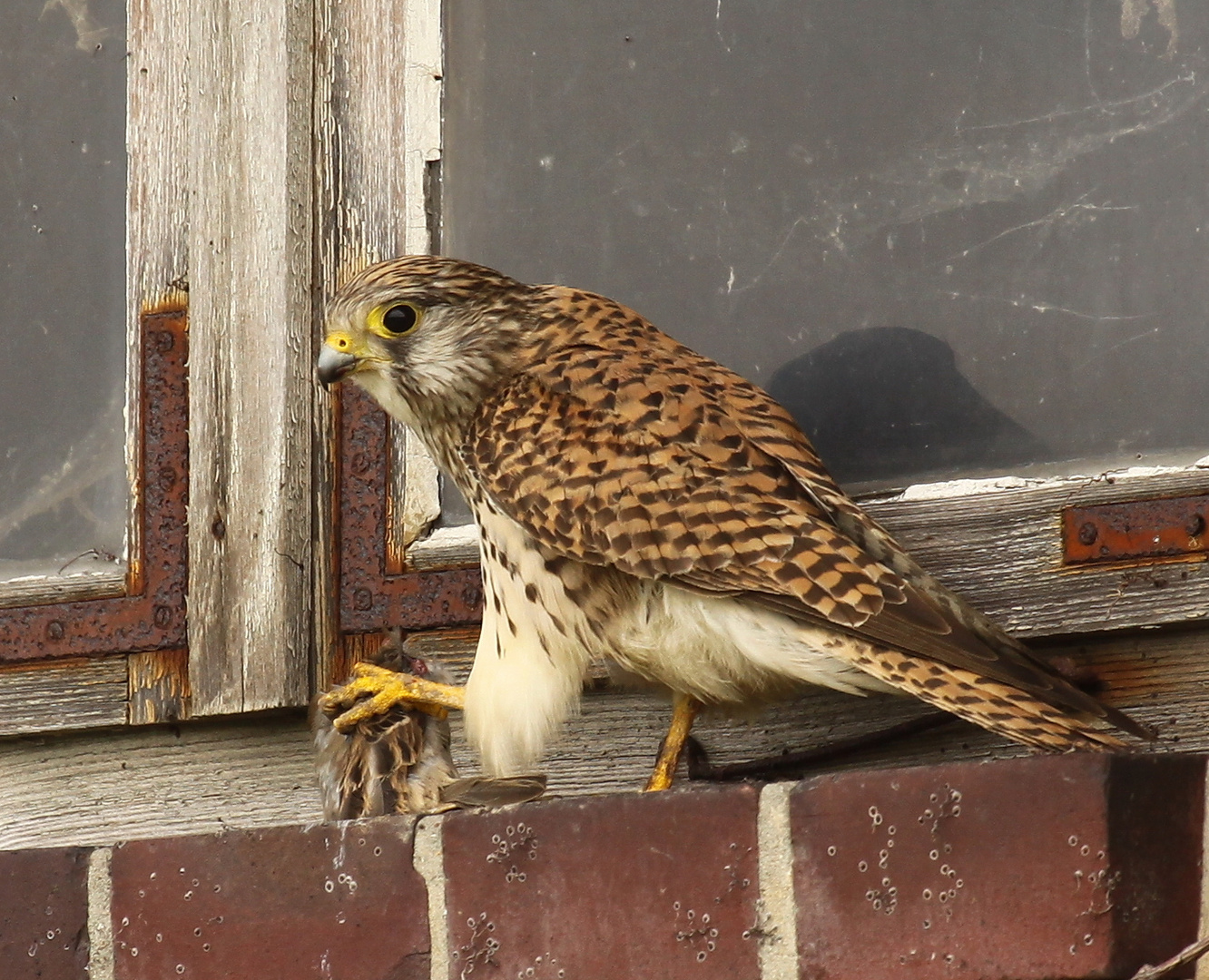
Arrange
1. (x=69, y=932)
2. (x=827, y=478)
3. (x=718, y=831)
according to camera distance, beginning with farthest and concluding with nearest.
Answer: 1. (x=827, y=478)
2. (x=69, y=932)
3. (x=718, y=831)

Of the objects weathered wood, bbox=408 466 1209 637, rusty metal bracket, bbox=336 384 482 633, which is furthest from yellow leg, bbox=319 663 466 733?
weathered wood, bbox=408 466 1209 637

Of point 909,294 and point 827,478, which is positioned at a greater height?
point 909,294

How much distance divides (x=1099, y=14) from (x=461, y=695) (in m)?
1.61

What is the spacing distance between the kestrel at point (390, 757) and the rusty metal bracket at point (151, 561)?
15.2 inches

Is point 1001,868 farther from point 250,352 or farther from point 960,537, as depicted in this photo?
point 250,352

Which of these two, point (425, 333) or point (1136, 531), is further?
point (425, 333)

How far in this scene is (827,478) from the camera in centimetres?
348

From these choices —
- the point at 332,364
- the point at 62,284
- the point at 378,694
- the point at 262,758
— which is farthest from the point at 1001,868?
the point at 62,284

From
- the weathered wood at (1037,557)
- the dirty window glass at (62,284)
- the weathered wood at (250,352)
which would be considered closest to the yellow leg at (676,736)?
the weathered wood at (1037,557)

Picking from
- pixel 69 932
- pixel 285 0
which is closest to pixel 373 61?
pixel 285 0

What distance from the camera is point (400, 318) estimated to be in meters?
3.77

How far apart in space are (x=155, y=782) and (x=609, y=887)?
1.43 metres

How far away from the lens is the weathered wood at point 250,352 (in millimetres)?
3895

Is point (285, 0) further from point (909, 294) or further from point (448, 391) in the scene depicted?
point (909, 294)
